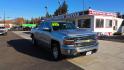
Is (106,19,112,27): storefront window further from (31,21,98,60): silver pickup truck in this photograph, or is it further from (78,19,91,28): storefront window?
(31,21,98,60): silver pickup truck

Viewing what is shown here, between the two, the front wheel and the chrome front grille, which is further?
the front wheel

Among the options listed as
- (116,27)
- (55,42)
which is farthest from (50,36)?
(116,27)

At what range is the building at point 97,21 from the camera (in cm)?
2514

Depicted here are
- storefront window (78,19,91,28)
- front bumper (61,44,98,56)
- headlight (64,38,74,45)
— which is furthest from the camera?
storefront window (78,19,91,28)

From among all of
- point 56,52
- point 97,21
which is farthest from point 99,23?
point 56,52

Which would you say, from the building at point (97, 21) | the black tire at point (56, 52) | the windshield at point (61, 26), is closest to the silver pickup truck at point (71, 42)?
the black tire at point (56, 52)

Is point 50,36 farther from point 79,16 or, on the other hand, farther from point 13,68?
point 79,16

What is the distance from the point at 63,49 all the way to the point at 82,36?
1.05 m

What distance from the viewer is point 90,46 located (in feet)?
30.7

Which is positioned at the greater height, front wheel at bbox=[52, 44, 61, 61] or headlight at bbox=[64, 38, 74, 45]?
headlight at bbox=[64, 38, 74, 45]

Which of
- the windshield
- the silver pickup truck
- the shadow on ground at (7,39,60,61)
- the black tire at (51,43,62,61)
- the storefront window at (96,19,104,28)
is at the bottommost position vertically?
the shadow on ground at (7,39,60,61)

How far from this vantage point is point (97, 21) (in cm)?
2552

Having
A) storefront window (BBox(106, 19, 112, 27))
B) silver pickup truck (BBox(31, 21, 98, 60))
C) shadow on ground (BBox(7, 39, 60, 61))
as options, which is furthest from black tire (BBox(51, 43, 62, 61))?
storefront window (BBox(106, 19, 112, 27))

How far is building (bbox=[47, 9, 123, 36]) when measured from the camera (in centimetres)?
2514
